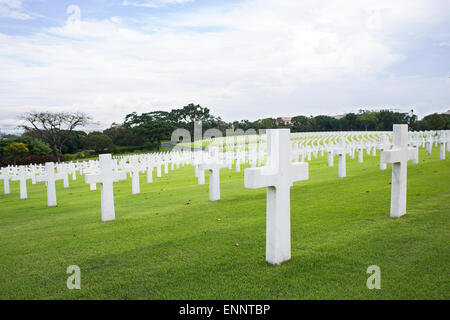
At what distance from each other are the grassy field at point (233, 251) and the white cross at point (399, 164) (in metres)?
0.27

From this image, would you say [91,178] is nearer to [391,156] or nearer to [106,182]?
[106,182]

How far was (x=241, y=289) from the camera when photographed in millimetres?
3180

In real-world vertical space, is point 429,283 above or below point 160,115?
below

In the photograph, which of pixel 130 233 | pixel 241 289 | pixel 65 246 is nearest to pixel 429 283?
pixel 241 289

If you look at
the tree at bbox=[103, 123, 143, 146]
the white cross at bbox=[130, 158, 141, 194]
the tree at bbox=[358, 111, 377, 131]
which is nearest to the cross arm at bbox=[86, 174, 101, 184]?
the white cross at bbox=[130, 158, 141, 194]

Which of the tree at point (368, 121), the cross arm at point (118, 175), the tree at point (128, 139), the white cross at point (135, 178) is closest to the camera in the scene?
the cross arm at point (118, 175)

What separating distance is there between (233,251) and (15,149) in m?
42.7

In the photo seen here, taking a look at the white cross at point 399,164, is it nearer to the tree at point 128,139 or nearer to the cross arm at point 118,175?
the cross arm at point 118,175

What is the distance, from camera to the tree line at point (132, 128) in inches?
1639

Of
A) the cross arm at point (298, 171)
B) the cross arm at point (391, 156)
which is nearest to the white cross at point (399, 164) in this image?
the cross arm at point (391, 156)

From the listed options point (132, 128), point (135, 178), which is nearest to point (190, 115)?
point (132, 128)

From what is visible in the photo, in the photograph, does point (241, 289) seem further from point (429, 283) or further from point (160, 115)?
point (160, 115)

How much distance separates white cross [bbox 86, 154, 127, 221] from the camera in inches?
258
